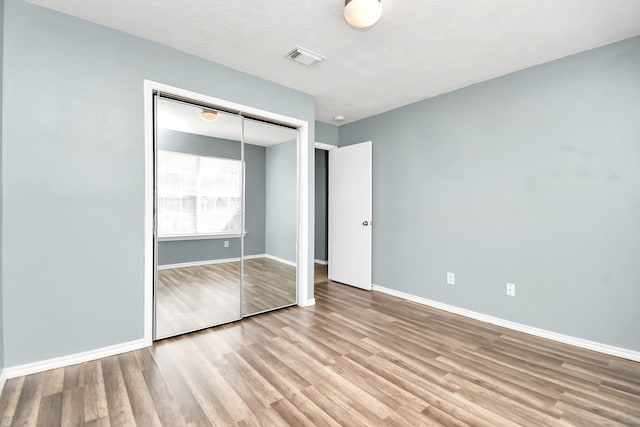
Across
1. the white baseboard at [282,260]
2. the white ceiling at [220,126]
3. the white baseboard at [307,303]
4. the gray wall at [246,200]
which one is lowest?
the white baseboard at [307,303]

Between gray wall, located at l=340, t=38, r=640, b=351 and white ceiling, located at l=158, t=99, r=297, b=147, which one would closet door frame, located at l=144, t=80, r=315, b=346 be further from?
gray wall, located at l=340, t=38, r=640, b=351

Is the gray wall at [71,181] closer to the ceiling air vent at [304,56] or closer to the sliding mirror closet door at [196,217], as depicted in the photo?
the sliding mirror closet door at [196,217]

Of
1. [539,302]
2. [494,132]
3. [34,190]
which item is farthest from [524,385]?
[34,190]

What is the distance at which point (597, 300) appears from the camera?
248cm

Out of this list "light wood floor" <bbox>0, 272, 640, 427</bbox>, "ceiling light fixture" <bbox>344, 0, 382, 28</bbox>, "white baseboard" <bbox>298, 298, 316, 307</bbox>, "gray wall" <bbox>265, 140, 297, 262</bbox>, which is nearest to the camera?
"light wood floor" <bbox>0, 272, 640, 427</bbox>

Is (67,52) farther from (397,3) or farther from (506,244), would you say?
(506,244)

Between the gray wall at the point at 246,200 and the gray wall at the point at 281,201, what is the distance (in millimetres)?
97

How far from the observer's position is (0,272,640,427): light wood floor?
1647mm

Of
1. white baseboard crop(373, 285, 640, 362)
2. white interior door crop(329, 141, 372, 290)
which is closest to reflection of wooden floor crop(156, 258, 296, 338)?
white interior door crop(329, 141, 372, 290)

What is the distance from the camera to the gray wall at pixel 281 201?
11.1 ft

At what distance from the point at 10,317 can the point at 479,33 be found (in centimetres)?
414

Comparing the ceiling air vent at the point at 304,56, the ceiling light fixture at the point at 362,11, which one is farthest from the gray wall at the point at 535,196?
the ceiling light fixture at the point at 362,11

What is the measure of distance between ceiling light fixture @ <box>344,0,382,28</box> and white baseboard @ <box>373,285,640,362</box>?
3160 millimetres

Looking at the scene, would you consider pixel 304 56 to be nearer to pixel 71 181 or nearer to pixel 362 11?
pixel 362 11
